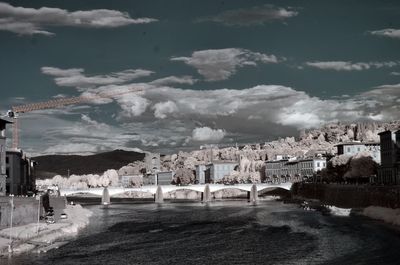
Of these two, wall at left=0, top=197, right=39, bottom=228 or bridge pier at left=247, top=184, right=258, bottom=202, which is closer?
wall at left=0, top=197, right=39, bottom=228

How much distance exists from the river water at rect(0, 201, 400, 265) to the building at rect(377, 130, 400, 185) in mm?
30011

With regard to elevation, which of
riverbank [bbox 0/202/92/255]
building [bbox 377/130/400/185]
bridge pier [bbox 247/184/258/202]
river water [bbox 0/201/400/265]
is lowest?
river water [bbox 0/201/400/265]

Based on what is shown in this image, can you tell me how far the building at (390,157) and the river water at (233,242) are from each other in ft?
98.5

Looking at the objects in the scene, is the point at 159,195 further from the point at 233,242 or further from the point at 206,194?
the point at 233,242

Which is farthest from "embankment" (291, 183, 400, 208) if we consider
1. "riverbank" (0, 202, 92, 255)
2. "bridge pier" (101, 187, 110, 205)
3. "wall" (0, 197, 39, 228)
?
"bridge pier" (101, 187, 110, 205)

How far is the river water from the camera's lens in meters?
64.5

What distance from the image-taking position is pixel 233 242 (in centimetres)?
7988

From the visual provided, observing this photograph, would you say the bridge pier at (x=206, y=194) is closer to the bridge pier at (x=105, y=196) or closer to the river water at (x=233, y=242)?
the bridge pier at (x=105, y=196)

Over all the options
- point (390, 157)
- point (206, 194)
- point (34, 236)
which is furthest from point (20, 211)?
point (206, 194)

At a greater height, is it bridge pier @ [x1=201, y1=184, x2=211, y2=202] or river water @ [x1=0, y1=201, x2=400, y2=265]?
bridge pier @ [x1=201, y1=184, x2=211, y2=202]

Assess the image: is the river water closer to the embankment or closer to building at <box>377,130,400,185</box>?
the embankment

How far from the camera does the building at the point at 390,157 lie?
135 metres

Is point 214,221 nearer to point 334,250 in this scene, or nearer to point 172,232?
point 172,232

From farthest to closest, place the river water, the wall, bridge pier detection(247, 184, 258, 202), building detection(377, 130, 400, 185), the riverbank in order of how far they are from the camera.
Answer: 1. bridge pier detection(247, 184, 258, 202)
2. building detection(377, 130, 400, 185)
3. the wall
4. the riverbank
5. the river water
